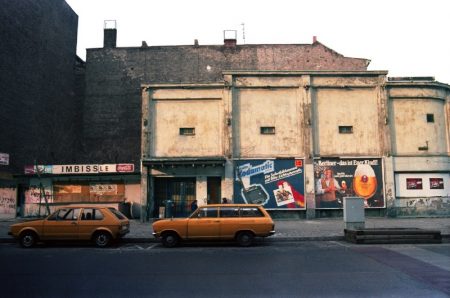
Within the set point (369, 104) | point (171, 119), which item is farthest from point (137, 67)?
point (369, 104)

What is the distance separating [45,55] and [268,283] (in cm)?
3370

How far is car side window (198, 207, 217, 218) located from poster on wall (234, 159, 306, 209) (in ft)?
29.2

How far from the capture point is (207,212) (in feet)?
47.2

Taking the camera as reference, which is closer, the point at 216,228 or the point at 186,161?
the point at 216,228

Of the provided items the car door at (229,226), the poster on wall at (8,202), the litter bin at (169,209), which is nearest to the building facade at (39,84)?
the poster on wall at (8,202)

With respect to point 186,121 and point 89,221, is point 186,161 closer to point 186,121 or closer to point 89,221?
point 186,121

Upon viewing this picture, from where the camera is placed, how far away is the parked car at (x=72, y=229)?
1411cm

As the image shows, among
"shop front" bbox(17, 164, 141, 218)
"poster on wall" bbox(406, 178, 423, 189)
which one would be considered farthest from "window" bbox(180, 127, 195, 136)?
"poster on wall" bbox(406, 178, 423, 189)

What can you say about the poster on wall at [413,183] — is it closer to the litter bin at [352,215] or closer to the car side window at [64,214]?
the litter bin at [352,215]

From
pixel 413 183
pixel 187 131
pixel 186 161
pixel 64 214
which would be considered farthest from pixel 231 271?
pixel 413 183

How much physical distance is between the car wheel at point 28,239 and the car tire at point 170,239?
15.2 ft

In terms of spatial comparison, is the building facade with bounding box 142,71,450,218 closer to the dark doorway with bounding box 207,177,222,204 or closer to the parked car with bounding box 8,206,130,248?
the dark doorway with bounding box 207,177,222,204

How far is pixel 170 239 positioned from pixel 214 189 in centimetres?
971

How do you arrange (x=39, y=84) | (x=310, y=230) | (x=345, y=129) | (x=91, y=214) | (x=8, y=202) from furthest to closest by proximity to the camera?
1. (x=39, y=84)
2. (x=8, y=202)
3. (x=345, y=129)
4. (x=310, y=230)
5. (x=91, y=214)
